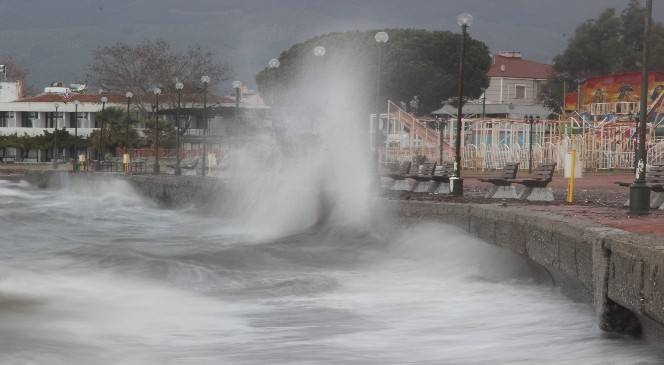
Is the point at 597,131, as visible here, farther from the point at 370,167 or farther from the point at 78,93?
the point at 78,93

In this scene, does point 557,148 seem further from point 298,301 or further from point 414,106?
point 414,106

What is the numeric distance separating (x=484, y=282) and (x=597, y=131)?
36.1 meters

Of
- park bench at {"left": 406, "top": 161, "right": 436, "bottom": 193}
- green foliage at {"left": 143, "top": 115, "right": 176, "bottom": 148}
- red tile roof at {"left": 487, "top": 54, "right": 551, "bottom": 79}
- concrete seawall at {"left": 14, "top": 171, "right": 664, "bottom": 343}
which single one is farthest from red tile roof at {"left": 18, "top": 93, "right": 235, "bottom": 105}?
concrete seawall at {"left": 14, "top": 171, "right": 664, "bottom": 343}

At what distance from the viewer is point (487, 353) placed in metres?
10.3

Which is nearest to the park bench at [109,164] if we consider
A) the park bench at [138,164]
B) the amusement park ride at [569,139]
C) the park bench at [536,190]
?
the park bench at [138,164]

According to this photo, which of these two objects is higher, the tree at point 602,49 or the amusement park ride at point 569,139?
the tree at point 602,49

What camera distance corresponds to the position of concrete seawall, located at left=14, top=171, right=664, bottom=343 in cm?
906

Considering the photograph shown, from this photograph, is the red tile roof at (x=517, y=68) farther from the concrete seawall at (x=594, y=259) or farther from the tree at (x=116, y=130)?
the concrete seawall at (x=594, y=259)

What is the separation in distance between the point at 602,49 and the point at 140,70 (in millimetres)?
41558

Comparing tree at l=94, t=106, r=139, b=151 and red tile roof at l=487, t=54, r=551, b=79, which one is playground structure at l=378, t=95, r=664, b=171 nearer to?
tree at l=94, t=106, r=139, b=151

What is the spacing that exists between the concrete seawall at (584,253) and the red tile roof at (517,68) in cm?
11002

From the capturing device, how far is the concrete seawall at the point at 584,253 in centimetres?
906

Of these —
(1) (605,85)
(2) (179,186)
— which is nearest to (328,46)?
(1) (605,85)

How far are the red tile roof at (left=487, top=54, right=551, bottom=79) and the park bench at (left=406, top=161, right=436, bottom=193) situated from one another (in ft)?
325
